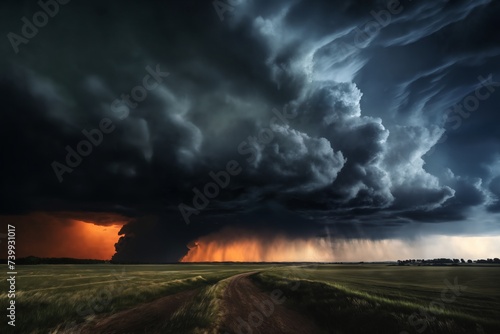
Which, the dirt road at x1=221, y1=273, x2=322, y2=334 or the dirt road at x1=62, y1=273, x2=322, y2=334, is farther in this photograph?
the dirt road at x1=62, y1=273, x2=322, y2=334

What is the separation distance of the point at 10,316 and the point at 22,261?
174947mm

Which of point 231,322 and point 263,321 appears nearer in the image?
point 231,322

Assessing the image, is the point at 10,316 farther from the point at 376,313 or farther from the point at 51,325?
the point at 376,313

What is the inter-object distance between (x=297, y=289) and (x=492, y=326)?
16.5 meters

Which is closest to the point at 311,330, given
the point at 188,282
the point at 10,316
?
the point at 10,316

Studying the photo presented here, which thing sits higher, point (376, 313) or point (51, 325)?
point (376, 313)

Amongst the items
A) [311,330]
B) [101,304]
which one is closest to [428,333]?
[311,330]

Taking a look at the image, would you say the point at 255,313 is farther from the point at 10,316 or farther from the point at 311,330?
the point at 10,316

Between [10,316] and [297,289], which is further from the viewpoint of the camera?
[297,289]

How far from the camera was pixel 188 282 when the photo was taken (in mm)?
39969

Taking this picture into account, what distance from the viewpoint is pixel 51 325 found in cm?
1540

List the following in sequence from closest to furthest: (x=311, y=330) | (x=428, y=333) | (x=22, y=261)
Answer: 1. (x=428, y=333)
2. (x=311, y=330)
3. (x=22, y=261)

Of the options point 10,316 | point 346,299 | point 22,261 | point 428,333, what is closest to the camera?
point 428,333

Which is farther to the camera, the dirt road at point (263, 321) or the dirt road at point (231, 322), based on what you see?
the dirt road at point (231, 322)
